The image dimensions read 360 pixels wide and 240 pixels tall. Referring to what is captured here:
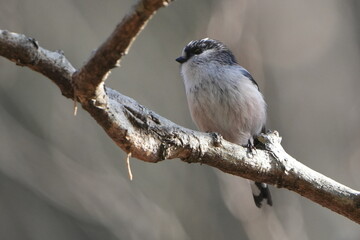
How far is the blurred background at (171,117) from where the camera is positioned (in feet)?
22.5

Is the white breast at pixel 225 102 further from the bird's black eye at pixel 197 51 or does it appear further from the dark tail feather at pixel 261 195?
the dark tail feather at pixel 261 195

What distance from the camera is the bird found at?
5.12m

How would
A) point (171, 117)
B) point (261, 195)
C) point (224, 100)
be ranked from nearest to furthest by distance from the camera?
point (224, 100) → point (261, 195) → point (171, 117)

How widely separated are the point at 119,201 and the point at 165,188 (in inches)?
39.7

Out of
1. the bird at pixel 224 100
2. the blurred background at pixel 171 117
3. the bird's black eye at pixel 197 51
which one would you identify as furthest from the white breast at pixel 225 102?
the blurred background at pixel 171 117

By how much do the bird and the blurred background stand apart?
1.16 m

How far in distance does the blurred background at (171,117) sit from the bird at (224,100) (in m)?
1.16

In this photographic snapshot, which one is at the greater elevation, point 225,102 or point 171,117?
point 225,102

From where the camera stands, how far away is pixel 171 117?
815cm

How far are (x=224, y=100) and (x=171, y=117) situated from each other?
3.08 m

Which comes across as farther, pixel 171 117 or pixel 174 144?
pixel 171 117

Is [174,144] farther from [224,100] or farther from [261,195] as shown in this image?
[261,195]

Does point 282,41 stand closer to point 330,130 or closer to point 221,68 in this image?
point 330,130

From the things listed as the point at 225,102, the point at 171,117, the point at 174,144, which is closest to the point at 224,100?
the point at 225,102
